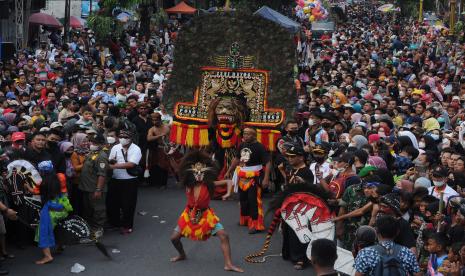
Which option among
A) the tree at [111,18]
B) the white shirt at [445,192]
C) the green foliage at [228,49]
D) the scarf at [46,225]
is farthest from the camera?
the tree at [111,18]

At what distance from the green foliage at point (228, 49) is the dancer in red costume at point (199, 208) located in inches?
169

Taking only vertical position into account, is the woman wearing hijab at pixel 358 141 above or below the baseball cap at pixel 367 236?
above

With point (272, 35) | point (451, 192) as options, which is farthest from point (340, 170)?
point (272, 35)

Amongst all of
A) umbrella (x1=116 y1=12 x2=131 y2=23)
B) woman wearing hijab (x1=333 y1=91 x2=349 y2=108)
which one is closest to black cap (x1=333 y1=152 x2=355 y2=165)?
woman wearing hijab (x1=333 y1=91 x2=349 y2=108)

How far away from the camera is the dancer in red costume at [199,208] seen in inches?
389

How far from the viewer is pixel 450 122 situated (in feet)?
52.7

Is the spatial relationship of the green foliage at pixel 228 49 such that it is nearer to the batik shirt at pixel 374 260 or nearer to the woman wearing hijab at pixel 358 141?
the woman wearing hijab at pixel 358 141

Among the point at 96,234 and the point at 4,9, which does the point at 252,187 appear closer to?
the point at 96,234

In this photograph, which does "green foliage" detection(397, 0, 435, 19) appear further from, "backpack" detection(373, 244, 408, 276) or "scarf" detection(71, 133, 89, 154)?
"backpack" detection(373, 244, 408, 276)

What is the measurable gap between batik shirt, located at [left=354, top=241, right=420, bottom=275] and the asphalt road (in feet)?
10.5

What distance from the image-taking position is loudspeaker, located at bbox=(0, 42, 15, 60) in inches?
905

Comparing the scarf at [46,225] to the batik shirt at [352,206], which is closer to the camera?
the batik shirt at [352,206]

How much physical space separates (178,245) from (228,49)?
16.6 ft

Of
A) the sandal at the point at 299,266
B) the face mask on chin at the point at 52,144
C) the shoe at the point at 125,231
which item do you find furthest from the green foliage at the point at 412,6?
the sandal at the point at 299,266
